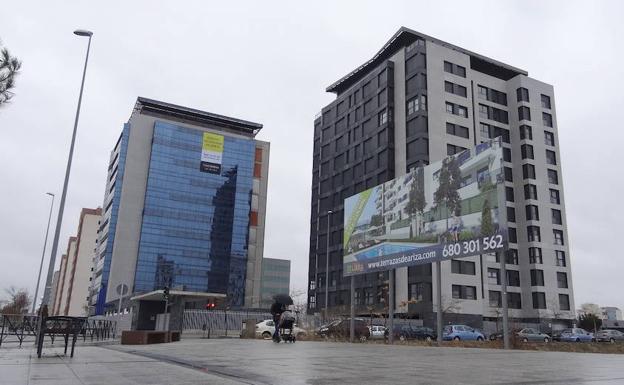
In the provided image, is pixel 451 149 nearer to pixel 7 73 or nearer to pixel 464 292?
pixel 464 292

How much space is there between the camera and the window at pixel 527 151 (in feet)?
251

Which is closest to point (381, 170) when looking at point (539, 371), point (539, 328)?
point (539, 328)

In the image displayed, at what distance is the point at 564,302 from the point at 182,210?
235ft

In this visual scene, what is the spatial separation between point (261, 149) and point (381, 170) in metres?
48.7

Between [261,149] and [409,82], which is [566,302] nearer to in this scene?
[409,82]

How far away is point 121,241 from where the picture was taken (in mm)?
100688

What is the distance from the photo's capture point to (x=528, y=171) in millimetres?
75375

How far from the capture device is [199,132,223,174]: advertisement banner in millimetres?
110938

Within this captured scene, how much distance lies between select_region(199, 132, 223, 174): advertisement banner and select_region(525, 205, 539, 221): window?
63990 mm

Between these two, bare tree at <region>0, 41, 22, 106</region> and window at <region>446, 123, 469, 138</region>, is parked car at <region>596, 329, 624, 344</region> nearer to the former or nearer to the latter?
window at <region>446, 123, 469, 138</region>

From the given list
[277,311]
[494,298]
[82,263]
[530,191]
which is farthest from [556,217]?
[82,263]

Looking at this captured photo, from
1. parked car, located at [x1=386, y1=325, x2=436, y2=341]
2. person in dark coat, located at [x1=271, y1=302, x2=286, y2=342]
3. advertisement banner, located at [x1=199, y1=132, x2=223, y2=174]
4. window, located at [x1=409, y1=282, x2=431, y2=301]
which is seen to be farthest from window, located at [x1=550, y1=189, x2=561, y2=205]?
person in dark coat, located at [x1=271, y1=302, x2=286, y2=342]

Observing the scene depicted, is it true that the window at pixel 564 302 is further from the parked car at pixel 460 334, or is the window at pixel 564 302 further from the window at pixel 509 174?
the parked car at pixel 460 334

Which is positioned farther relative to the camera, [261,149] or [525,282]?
[261,149]
